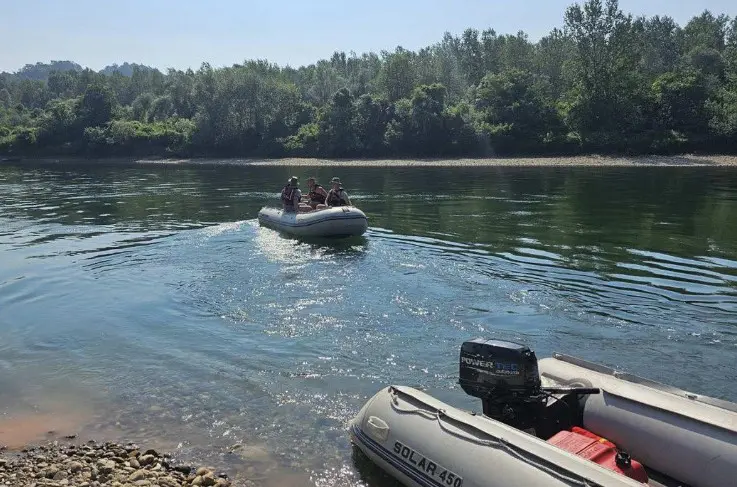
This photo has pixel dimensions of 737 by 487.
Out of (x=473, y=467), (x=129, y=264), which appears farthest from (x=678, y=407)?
(x=129, y=264)

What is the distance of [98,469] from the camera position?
6.36m

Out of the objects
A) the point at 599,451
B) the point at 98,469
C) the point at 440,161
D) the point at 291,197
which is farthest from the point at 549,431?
the point at 440,161

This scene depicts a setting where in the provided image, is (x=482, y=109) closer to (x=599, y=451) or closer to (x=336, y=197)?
(x=336, y=197)

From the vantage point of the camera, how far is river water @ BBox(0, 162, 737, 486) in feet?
26.3

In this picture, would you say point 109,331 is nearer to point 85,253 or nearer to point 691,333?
point 85,253

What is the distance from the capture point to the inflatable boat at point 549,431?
515 centimetres

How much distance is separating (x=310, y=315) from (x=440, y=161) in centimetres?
4960

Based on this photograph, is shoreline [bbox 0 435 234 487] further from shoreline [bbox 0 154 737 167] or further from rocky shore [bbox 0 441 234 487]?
shoreline [bbox 0 154 737 167]

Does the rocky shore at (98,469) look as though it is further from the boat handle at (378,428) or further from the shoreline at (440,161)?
the shoreline at (440,161)

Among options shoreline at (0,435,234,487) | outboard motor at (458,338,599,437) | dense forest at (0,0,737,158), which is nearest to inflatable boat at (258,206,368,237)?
shoreline at (0,435,234,487)

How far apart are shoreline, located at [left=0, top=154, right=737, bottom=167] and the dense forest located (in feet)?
7.67

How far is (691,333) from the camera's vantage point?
1026 centimetres

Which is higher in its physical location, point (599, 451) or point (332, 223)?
point (332, 223)

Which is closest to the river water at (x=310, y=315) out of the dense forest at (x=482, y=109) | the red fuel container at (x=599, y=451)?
the red fuel container at (x=599, y=451)
